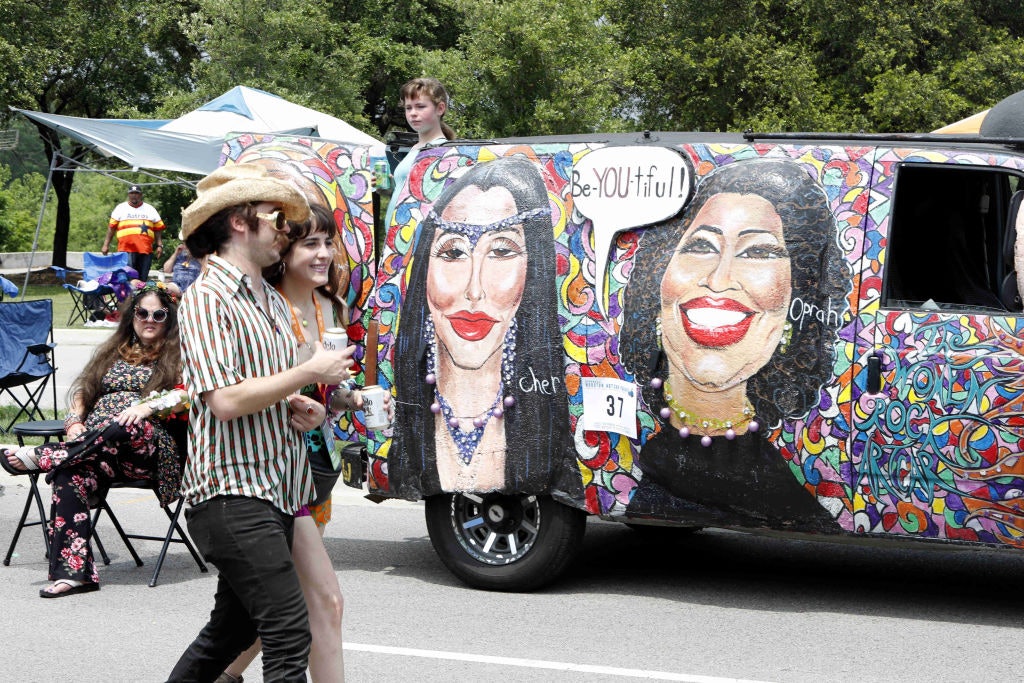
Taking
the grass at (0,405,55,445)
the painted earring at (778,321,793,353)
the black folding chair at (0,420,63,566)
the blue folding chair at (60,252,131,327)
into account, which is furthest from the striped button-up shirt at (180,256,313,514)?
the blue folding chair at (60,252,131,327)

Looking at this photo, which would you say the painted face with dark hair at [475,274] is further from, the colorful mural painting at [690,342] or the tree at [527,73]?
the tree at [527,73]

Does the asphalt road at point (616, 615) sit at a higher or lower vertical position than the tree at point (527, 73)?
lower

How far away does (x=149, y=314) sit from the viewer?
733 centimetres

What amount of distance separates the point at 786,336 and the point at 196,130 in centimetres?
1156

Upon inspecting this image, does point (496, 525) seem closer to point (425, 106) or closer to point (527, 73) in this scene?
point (425, 106)

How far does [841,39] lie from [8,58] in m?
18.8

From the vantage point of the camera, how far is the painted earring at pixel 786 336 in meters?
6.02

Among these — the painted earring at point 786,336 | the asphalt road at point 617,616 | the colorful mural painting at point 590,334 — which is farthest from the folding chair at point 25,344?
the painted earring at point 786,336

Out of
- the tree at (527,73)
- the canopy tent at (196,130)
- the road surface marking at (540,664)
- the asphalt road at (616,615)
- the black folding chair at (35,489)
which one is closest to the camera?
the road surface marking at (540,664)

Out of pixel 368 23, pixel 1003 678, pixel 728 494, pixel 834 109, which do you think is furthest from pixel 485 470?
pixel 368 23

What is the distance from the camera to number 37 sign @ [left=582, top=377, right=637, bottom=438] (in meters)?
6.36

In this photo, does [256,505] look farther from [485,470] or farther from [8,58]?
[8,58]

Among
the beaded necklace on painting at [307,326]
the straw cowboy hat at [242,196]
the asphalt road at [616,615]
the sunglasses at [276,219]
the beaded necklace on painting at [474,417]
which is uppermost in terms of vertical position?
the straw cowboy hat at [242,196]

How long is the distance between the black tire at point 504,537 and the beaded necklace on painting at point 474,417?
0.96 ft
